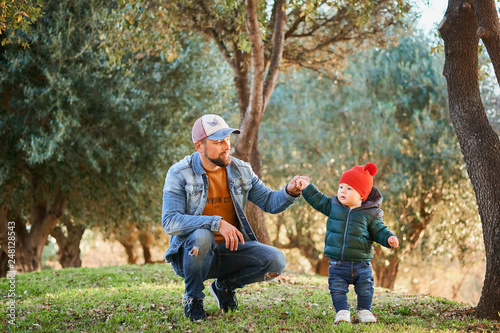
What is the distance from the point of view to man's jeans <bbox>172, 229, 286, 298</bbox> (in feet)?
14.1

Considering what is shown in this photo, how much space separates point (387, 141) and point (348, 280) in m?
11.1

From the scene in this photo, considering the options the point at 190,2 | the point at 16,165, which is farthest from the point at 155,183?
the point at 190,2

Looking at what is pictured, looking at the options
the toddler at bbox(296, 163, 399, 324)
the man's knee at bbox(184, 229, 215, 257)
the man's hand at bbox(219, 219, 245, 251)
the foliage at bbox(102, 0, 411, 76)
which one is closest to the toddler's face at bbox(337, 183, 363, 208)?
the toddler at bbox(296, 163, 399, 324)

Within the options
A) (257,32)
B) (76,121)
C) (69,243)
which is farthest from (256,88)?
(69,243)

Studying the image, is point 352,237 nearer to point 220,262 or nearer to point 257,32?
point 220,262

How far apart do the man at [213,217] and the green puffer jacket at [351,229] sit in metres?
0.35

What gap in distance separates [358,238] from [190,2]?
250 inches

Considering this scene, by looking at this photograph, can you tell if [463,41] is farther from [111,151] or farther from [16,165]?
[16,165]

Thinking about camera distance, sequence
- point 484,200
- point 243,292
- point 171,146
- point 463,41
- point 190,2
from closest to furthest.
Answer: point 484,200 → point 463,41 → point 243,292 → point 190,2 → point 171,146

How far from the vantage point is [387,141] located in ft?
49.2

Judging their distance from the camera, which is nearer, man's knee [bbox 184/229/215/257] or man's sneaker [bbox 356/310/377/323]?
man's knee [bbox 184/229/215/257]

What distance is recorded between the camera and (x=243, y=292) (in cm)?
683

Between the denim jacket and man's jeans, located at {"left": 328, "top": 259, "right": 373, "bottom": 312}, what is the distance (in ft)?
2.58

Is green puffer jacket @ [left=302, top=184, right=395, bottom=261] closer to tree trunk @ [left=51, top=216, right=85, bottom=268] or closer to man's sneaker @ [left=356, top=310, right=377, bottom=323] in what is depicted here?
man's sneaker @ [left=356, top=310, right=377, bottom=323]
